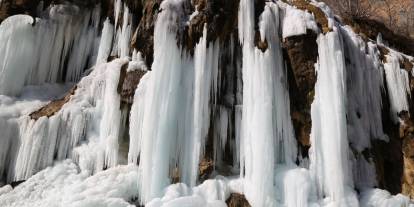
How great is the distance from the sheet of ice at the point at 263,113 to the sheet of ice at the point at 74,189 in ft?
7.80

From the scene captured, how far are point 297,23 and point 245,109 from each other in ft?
7.51

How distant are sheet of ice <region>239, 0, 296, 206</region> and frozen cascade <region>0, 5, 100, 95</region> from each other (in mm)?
4759

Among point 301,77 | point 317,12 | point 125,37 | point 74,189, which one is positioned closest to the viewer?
point 74,189

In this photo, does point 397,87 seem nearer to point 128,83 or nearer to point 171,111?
point 171,111

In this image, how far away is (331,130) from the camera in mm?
8859

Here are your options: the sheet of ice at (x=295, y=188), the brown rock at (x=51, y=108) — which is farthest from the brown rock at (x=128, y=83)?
the sheet of ice at (x=295, y=188)

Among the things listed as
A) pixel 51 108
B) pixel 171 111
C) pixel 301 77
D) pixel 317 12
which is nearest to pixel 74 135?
pixel 51 108

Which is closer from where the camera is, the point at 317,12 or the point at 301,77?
the point at 301,77

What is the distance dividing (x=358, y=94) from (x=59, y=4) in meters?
8.10

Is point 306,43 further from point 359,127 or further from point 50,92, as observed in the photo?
point 50,92

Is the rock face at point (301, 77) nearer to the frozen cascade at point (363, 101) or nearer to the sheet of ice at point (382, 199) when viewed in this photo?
the frozen cascade at point (363, 101)

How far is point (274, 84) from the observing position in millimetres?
9438

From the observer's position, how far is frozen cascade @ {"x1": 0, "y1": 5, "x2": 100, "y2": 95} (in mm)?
11438

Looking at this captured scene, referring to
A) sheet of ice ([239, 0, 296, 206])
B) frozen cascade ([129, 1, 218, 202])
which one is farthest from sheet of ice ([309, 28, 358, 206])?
frozen cascade ([129, 1, 218, 202])
